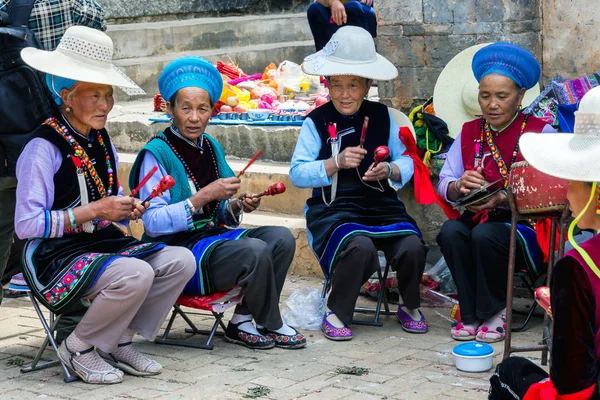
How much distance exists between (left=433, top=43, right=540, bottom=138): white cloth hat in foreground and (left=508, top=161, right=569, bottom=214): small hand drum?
5.36ft

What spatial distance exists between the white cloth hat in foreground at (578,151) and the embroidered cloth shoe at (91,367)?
7.74 ft

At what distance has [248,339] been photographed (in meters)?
5.05

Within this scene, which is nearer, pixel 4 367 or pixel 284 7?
pixel 4 367

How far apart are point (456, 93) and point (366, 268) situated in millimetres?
1432

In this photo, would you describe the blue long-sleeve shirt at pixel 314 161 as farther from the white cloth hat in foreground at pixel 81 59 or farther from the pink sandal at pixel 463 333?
A: the white cloth hat in foreground at pixel 81 59

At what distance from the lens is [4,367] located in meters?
4.84

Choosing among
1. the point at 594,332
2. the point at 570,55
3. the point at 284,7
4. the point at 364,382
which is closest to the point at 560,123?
the point at 570,55

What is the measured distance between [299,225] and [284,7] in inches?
205

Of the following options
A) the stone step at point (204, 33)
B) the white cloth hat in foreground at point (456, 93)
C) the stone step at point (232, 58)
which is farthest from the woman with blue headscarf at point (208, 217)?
the stone step at point (204, 33)

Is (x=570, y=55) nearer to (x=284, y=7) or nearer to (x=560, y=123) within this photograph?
(x=560, y=123)

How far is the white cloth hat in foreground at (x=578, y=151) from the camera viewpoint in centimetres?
278

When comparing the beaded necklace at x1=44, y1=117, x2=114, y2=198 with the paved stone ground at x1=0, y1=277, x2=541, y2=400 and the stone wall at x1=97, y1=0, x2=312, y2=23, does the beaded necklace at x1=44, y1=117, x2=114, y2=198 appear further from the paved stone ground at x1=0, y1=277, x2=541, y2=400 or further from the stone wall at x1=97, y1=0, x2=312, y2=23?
the stone wall at x1=97, y1=0, x2=312, y2=23

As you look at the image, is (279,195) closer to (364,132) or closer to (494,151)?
(364,132)

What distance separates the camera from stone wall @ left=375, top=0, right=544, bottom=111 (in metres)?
6.14
